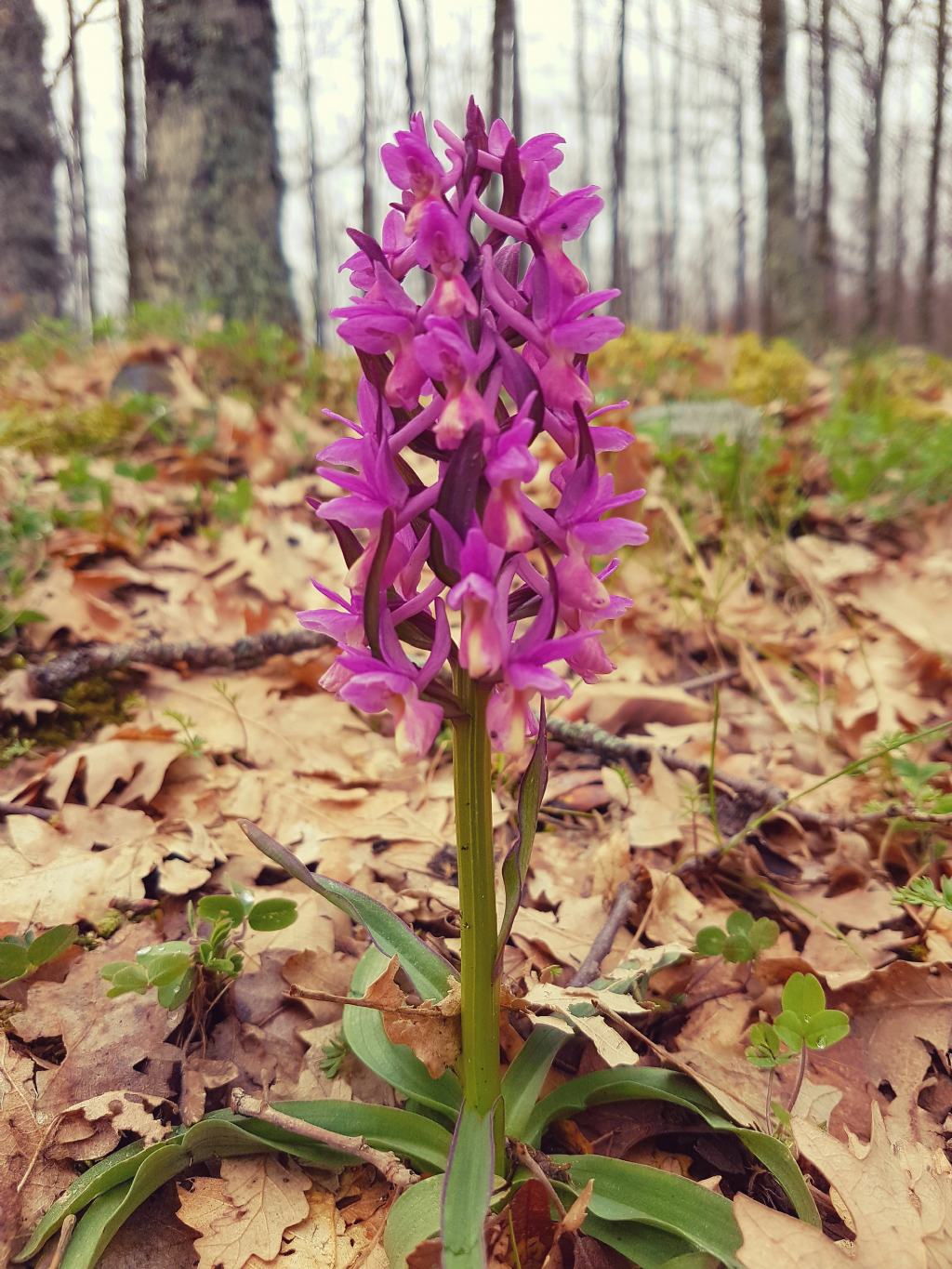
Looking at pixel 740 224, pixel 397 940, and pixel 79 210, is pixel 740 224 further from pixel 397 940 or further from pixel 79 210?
pixel 397 940

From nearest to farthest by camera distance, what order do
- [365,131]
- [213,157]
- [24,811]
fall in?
1. [24,811]
2. [213,157]
3. [365,131]

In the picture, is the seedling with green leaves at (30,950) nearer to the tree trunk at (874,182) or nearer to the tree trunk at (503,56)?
the tree trunk at (503,56)

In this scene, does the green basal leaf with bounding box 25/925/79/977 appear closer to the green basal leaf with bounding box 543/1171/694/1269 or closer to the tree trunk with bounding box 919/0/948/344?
the green basal leaf with bounding box 543/1171/694/1269

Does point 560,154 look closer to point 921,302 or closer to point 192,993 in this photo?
point 192,993

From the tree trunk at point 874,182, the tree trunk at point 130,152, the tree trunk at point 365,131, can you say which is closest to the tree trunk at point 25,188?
the tree trunk at point 130,152

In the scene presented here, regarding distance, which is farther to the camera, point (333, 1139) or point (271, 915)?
point (271, 915)

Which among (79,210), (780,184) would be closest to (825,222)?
(780,184)

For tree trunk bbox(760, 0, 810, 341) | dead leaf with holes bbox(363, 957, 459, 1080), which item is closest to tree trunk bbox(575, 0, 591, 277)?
tree trunk bbox(760, 0, 810, 341)
